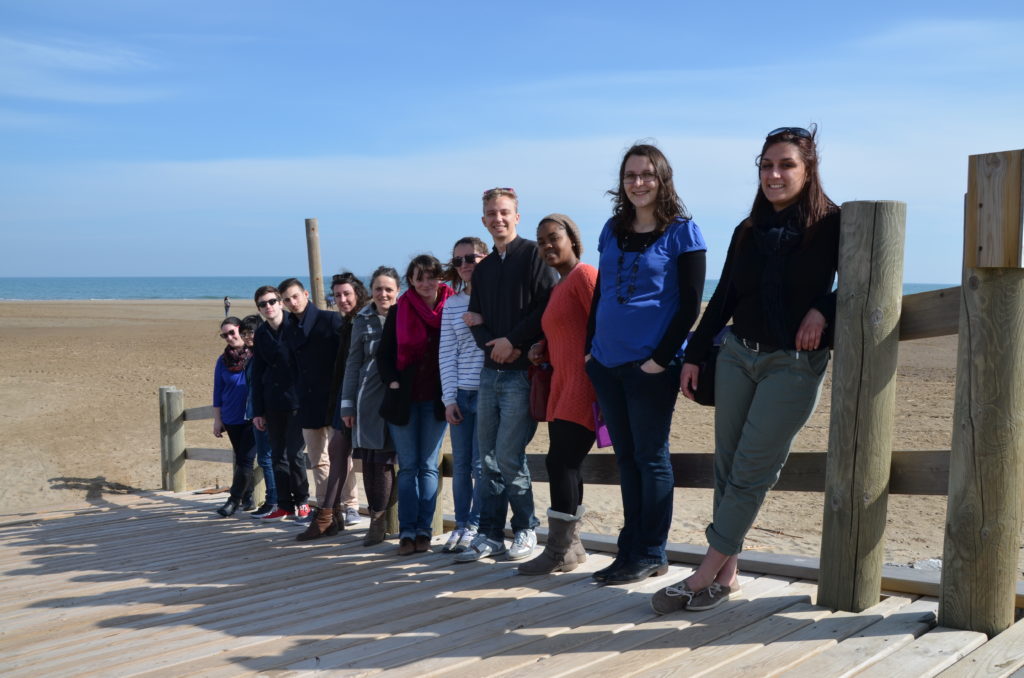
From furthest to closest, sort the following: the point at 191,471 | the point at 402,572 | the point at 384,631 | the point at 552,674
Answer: the point at 191,471 < the point at 402,572 < the point at 384,631 < the point at 552,674

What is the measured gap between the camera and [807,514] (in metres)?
9.12

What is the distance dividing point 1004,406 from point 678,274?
52.1 inches

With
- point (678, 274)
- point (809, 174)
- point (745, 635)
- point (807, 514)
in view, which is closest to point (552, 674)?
point (745, 635)

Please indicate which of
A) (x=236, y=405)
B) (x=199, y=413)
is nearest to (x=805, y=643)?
(x=236, y=405)

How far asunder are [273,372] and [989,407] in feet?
15.6

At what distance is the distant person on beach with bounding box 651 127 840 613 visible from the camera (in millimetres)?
3350

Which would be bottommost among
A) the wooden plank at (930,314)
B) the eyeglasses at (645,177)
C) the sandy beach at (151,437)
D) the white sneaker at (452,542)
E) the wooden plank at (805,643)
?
the sandy beach at (151,437)

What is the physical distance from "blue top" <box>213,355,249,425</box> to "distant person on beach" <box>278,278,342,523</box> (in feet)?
4.23

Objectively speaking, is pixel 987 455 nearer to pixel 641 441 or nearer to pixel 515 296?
pixel 641 441

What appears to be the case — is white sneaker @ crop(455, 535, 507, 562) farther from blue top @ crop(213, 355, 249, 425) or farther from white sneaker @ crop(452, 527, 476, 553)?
blue top @ crop(213, 355, 249, 425)

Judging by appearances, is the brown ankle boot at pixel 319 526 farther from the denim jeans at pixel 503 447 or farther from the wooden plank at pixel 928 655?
the wooden plank at pixel 928 655

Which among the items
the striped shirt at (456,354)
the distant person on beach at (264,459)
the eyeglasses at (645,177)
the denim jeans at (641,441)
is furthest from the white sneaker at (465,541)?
the distant person on beach at (264,459)

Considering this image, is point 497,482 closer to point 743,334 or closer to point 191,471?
point 743,334

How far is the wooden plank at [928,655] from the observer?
2914mm
